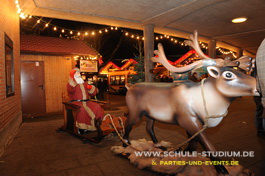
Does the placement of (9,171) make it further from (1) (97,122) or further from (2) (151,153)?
(2) (151,153)

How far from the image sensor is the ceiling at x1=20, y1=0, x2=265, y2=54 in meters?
5.49

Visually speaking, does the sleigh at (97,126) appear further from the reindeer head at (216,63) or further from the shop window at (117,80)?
the shop window at (117,80)

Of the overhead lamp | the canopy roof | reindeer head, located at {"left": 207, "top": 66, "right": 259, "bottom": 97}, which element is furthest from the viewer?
the canopy roof

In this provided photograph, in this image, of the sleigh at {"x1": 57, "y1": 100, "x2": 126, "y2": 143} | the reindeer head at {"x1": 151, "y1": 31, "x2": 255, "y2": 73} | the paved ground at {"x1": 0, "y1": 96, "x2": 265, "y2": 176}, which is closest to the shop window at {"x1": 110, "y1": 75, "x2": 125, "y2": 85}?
the paved ground at {"x1": 0, "y1": 96, "x2": 265, "y2": 176}

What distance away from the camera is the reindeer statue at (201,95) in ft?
6.85

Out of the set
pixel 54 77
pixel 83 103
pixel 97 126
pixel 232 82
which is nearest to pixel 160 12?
pixel 83 103

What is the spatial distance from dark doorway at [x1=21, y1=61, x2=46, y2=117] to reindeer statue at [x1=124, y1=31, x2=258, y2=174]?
6.88 m

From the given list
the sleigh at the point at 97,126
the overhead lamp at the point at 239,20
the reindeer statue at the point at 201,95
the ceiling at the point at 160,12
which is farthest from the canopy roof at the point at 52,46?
the reindeer statue at the point at 201,95

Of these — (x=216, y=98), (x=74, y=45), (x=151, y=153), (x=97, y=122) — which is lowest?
(x=151, y=153)

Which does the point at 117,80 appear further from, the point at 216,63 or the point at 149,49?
the point at 216,63

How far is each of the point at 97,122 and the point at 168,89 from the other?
6.57 feet

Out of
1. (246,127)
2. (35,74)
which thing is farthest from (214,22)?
(35,74)

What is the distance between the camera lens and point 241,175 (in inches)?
88.6

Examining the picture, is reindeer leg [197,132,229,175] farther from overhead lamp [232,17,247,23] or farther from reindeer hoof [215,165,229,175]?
overhead lamp [232,17,247,23]
